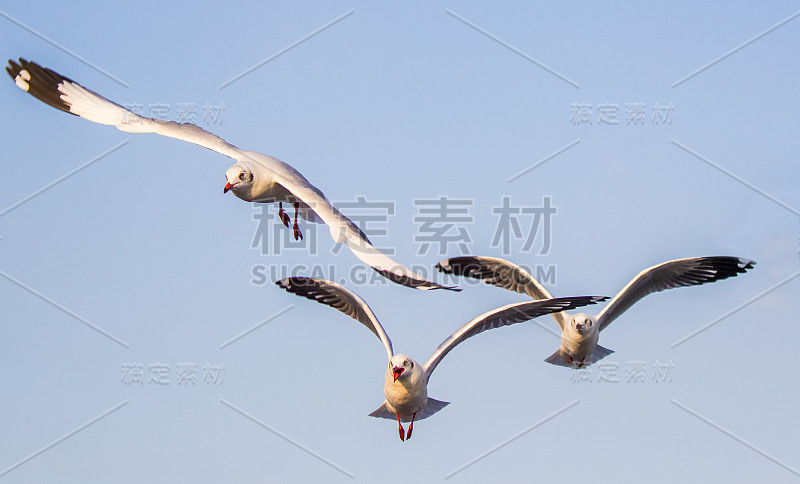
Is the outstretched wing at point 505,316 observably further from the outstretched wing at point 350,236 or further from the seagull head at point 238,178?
the seagull head at point 238,178

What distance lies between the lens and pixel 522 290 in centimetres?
1352

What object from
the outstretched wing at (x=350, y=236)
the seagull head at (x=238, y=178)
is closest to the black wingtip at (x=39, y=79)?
the seagull head at (x=238, y=178)

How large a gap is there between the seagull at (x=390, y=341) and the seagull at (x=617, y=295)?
6.22 ft

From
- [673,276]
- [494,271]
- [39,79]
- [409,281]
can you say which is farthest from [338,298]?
[39,79]

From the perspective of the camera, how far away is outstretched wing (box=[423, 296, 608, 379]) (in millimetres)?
10305

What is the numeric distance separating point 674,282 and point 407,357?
4.56m

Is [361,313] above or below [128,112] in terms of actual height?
below

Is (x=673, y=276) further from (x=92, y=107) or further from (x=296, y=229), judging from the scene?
(x=92, y=107)

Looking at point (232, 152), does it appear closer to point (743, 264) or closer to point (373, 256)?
point (373, 256)

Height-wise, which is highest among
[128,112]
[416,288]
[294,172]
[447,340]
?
[128,112]

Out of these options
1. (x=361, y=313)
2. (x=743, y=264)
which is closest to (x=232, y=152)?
(x=361, y=313)

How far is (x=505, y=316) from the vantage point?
10.5m

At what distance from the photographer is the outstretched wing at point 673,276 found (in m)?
12.4

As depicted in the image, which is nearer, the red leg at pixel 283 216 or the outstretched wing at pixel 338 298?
the outstretched wing at pixel 338 298
